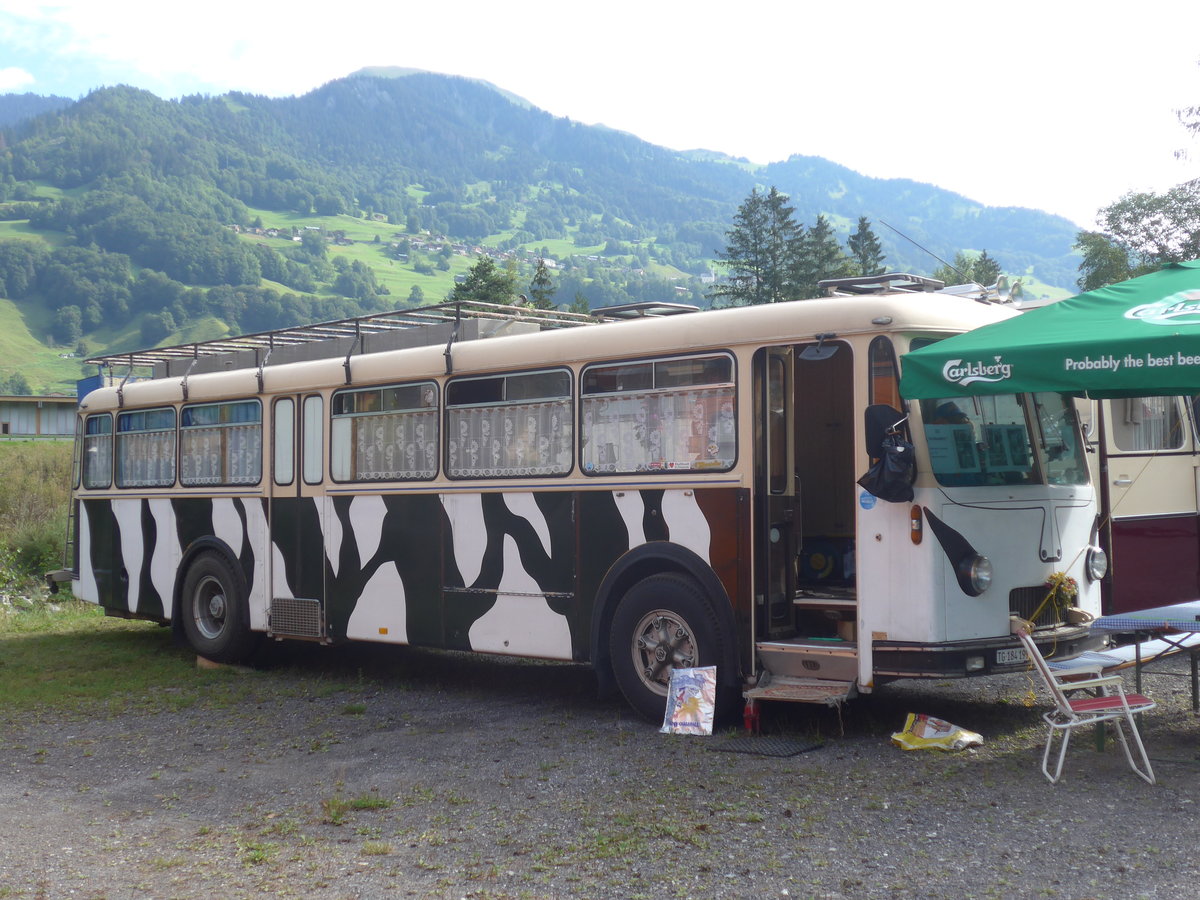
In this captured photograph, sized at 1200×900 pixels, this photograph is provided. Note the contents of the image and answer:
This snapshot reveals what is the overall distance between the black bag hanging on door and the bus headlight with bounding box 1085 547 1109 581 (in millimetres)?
1780

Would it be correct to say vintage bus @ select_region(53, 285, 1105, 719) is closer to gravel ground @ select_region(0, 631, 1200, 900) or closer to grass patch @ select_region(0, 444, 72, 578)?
gravel ground @ select_region(0, 631, 1200, 900)

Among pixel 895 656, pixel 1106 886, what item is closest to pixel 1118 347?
pixel 895 656

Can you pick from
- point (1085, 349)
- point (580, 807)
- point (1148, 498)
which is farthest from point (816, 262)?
point (580, 807)

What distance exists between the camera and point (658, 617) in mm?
8711

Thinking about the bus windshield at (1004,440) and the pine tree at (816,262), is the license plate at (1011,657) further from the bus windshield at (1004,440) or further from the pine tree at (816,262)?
the pine tree at (816,262)

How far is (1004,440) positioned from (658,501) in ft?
7.57

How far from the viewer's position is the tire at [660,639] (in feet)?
27.2

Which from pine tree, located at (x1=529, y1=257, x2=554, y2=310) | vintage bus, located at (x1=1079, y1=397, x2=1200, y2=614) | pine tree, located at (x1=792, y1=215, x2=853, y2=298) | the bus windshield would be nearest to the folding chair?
the bus windshield

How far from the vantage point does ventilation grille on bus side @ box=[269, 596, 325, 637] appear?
11445 mm

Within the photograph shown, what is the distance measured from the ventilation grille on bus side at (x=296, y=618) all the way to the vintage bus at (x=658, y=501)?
0.09 ft

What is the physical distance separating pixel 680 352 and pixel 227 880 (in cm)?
453

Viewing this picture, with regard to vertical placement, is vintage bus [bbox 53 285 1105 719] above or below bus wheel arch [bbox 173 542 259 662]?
above

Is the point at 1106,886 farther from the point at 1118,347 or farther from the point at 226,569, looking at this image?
the point at 226,569

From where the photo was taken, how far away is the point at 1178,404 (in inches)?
413
